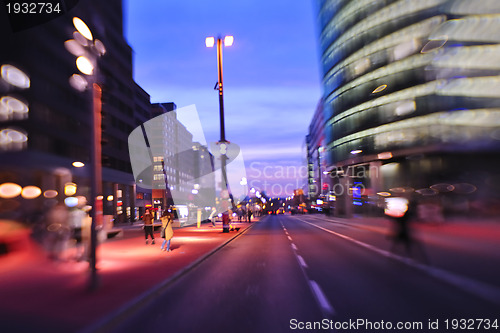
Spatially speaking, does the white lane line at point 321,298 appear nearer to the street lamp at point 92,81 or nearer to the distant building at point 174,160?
the street lamp at point 92,81

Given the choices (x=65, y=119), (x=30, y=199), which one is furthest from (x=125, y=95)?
(x=30, y=199)

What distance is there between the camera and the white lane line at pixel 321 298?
6.29m

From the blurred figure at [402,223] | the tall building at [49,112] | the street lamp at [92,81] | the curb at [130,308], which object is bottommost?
the curb at [130,308]

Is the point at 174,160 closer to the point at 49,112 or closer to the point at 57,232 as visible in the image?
the point at 49,112

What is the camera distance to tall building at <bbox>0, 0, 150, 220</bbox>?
2845 centimetres

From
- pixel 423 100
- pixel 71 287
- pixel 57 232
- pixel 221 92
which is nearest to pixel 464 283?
pixel 71 287

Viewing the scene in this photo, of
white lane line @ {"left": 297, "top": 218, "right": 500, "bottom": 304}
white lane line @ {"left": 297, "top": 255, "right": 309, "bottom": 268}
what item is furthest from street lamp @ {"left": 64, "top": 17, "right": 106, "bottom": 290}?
white lane line @ {"left": 297, "top": 218, "right": 500, "bottom": 304}

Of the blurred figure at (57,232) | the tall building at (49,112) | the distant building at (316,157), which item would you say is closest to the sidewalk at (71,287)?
the blurred figure at (57,232)

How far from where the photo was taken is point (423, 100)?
43250mm

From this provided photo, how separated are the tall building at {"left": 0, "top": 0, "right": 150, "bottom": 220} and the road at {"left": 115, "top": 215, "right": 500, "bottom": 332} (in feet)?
48.2

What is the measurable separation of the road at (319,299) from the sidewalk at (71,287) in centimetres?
64

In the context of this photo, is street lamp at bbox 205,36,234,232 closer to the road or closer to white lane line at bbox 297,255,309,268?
white lane line at bbox 297,255,309,268

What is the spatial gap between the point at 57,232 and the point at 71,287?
6.13m

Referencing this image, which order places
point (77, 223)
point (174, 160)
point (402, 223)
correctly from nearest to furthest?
point (402, 223)
point (77, 223)
point (174, 160)
